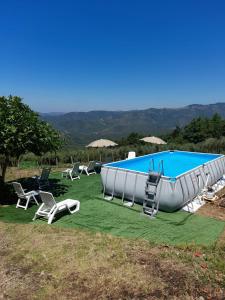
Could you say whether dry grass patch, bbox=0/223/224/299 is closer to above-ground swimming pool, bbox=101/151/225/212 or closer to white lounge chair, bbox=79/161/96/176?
above-ground swimming pool, bbox=101/151/225/212

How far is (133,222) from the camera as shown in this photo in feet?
27.7

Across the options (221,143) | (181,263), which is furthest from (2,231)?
(221,143)

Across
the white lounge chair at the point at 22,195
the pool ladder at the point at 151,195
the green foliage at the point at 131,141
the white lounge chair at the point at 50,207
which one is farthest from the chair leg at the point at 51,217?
the green foliage at the point at 131,141

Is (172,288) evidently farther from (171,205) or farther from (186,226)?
(171,205)

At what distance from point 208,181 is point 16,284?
8599mm

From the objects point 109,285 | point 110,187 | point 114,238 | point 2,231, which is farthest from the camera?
point 110,187

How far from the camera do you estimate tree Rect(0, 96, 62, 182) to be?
9367 mm

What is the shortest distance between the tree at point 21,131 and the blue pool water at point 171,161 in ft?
12.1

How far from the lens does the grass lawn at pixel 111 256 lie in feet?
17.1

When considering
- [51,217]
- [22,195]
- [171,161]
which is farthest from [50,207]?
[171,161]

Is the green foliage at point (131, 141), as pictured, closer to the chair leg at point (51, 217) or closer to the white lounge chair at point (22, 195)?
the white lounge chair at point (22, 195)

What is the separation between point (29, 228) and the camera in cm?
808

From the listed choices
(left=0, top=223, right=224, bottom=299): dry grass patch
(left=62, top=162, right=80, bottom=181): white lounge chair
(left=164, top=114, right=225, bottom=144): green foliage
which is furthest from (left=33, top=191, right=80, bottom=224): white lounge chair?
(left=164, top=114, right=225, bottom=144): green foliage

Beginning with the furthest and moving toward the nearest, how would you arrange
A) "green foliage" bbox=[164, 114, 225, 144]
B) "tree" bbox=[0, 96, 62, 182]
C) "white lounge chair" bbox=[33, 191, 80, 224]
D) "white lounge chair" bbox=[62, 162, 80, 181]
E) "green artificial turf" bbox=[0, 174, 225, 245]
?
"green foliage" bbox=[164, 114, 225, 144] → "white lounge chair" bbox=[62, 162, 80, 181] → "tree" bbox=[0, 96, 62, 182] → "white lounge chair" bbox=[33, 191, 80, 224] → "green artificial turf" bbox=[0, 174, 225, 245]
